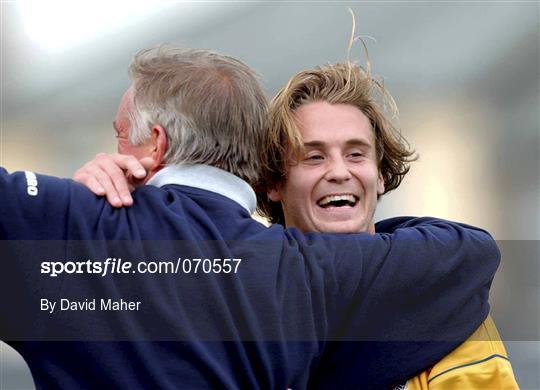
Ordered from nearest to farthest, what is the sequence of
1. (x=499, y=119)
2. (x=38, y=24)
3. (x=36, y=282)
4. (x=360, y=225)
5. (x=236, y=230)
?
(x=36, y=282), (x=236, y=230), (x=360, y=225), (x=38, y=24), (x=499, y=119)

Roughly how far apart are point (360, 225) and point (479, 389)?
0.40 meters

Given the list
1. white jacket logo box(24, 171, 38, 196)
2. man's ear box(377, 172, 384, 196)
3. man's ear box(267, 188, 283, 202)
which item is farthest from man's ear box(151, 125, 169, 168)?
man's ear box(377, 172, 384, 196)

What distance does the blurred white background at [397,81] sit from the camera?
13.3 ft

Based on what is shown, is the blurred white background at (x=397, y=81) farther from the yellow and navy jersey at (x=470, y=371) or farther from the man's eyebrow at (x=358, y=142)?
the yellow and navy jersey at (x=470, y=371)

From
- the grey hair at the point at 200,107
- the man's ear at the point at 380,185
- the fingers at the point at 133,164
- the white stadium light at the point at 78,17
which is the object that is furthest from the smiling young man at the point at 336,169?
the white stadium light at the point at 78,17

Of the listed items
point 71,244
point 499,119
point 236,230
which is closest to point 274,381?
point 236,230

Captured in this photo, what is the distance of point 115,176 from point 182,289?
21 cm

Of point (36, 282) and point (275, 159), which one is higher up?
point (275, 159)

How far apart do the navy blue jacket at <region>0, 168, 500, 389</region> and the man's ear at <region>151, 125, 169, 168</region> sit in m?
0.06

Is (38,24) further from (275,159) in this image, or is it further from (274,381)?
(274,381)

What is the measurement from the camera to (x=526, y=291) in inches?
170

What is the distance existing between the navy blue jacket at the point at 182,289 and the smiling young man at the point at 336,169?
0.15m

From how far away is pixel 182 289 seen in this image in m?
1.66

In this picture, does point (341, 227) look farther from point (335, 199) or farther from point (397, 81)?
point (397, 81)
